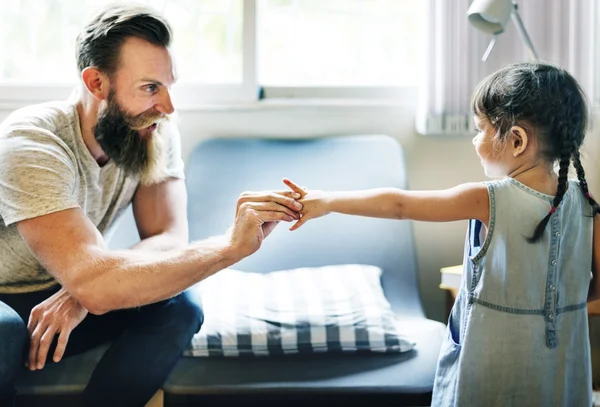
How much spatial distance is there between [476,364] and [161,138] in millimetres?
991

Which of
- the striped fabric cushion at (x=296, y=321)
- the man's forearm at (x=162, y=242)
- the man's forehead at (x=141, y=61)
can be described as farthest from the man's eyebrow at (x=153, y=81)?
the striped fabric cushion at (x=296, y=321)

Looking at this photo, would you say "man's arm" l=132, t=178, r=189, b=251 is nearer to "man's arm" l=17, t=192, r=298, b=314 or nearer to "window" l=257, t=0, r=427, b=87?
"man's arm" l=17, t=192, r=298, b=314

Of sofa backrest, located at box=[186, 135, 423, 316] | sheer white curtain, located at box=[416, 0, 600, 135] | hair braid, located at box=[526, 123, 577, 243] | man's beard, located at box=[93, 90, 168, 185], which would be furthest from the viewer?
sheer white curtain, located at box=[416, 0, 600, 135]

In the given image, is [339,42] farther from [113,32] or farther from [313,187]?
[113,32]

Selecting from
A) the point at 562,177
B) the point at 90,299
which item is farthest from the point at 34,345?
the point at 562,177

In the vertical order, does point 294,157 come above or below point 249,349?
above

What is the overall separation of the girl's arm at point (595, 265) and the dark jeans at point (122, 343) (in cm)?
87

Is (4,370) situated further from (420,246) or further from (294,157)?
(420,246)

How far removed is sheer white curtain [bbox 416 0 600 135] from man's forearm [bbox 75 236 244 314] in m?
1.18

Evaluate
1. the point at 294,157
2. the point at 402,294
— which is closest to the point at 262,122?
the point at 294,157

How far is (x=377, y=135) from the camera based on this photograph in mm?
2588

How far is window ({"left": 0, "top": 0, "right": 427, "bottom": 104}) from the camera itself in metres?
2.76

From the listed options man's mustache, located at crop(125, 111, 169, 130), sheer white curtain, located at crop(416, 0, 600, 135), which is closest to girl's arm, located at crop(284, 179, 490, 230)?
man's mustache, located at crop(125, 111, 169, 130)

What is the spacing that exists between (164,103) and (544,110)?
2.91ft
